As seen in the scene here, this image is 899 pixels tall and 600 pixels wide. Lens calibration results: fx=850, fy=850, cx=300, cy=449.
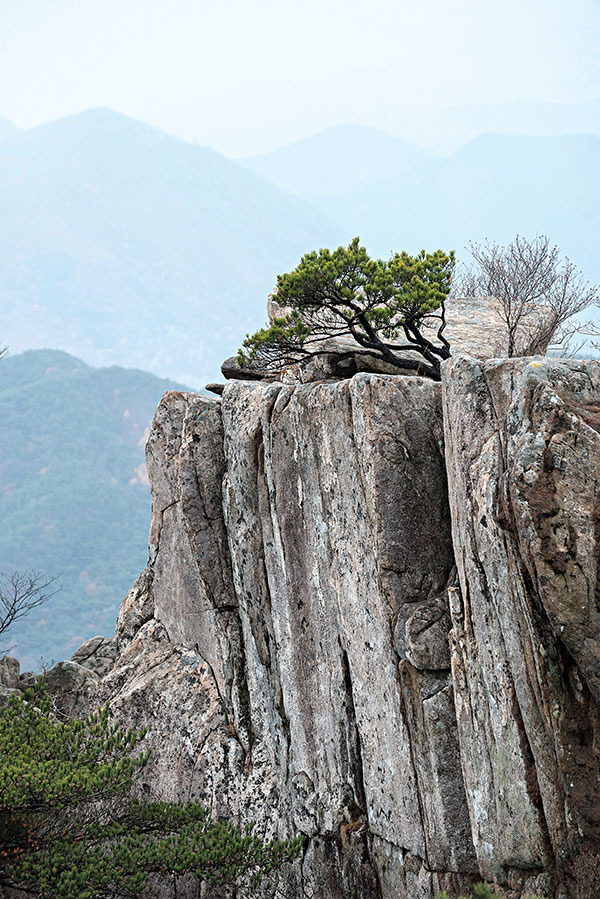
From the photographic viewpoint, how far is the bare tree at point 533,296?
20312mm

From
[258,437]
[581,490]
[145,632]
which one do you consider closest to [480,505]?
[581,490]

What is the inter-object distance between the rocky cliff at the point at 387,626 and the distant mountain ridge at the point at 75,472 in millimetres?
112418

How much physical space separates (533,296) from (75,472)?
453 feet

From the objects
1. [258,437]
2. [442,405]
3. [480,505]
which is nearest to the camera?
[480,505]

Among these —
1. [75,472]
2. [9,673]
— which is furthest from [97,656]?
[75,472]

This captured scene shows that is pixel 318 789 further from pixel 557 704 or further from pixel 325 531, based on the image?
pixel 557 704

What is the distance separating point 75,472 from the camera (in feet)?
503

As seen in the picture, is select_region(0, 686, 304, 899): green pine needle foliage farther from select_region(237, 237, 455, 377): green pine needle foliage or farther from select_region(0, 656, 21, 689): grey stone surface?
select_region(0, 656, 21, 689): grey stone surface

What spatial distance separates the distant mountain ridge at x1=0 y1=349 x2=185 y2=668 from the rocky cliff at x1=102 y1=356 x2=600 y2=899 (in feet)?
369

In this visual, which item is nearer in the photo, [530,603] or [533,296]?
[530,603]

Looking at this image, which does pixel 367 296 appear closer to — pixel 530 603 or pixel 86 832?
pixel 530 603

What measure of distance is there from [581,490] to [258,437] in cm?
809

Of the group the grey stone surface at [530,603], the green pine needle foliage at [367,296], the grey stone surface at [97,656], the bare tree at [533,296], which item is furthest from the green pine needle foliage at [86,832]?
the bare tree at [533,296]

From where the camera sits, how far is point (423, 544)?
532 inches
